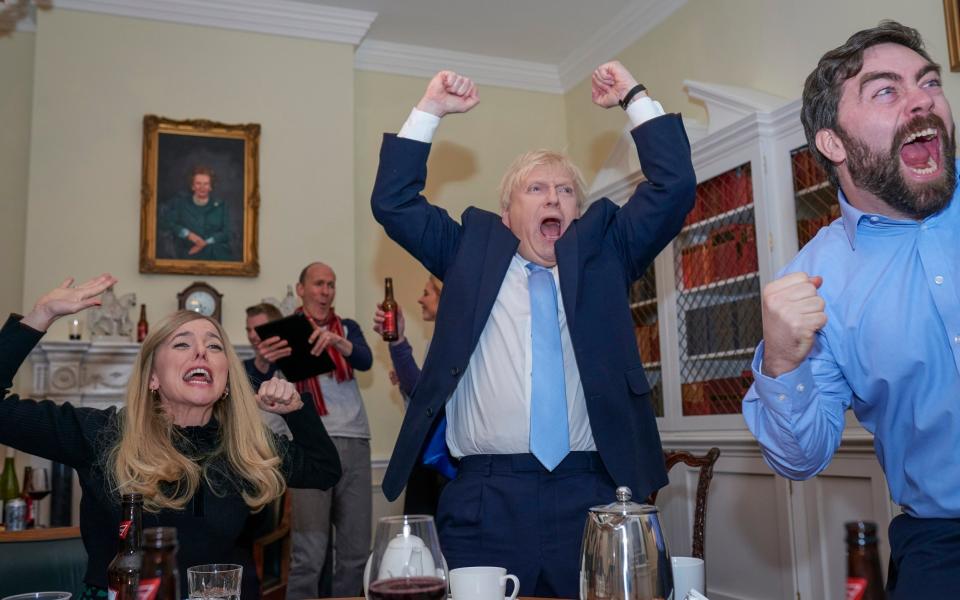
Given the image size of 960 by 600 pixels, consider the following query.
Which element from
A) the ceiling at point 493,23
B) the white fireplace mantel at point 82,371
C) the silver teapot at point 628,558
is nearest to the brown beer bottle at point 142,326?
the white fireplace mantel at point 82,371

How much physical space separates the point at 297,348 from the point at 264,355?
15cm

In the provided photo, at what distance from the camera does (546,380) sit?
1.93 metres

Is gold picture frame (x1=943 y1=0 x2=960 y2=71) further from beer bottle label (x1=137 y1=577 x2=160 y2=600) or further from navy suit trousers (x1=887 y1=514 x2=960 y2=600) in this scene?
beer bottle label (x1=137 y1=577 x2=160 y2=600)

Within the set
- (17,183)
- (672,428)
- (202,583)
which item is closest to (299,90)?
(17,183)

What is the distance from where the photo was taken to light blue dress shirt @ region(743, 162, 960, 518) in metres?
1.38

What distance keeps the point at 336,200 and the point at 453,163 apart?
0.91 meters

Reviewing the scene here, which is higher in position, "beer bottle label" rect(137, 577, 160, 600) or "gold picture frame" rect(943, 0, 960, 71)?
"gold picture frame" rect(943, 0, 960, 71)

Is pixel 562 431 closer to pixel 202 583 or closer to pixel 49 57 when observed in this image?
pixel 202 583

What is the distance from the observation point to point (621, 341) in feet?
6.45

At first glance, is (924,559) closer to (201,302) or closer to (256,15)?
(201,302)

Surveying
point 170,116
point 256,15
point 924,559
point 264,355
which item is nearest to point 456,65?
point 256,15

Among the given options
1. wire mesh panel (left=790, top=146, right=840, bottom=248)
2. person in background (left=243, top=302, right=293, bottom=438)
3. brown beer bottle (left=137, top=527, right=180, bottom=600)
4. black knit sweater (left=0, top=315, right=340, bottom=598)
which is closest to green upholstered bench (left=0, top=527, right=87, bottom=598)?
black knit sweater (left=0, top=315, right=340, bottom=598)

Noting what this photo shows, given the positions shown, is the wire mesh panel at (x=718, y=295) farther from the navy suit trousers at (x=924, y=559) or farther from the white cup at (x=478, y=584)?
the white cup at (x=478, y=584)

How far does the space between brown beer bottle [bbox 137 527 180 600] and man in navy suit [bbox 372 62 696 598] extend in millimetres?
872
